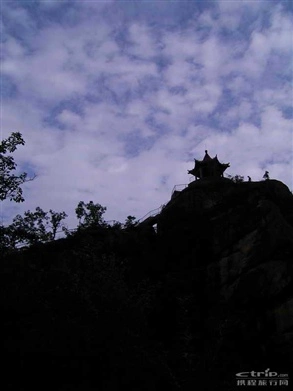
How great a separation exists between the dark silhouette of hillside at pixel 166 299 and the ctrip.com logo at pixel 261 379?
79 cm

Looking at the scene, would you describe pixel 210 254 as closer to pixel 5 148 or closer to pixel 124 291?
pixel 124 291

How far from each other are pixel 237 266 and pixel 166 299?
19.8 feet

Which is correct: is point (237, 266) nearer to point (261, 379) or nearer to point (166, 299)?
point (166, 299)

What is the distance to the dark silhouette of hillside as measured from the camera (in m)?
9.37

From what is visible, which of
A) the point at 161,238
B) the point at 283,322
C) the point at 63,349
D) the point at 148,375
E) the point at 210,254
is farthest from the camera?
the point at 161,238

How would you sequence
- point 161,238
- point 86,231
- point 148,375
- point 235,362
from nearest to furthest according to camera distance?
1. point 148,375
2. point 235,362
3. point 161,238
4. point 86,231

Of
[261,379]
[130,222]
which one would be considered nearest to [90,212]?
[130,222]

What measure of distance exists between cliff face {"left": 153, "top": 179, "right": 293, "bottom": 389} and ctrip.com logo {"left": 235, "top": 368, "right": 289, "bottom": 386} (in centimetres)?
90

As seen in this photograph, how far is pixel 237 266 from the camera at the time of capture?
29.8 metres

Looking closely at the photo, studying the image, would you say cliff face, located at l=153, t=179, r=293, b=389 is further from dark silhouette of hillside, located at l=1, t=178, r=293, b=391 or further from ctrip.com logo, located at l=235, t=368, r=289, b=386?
ctrip.com logo, located at l=235, t=368, r=289, b=386

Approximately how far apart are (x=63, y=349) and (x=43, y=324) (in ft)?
2.69

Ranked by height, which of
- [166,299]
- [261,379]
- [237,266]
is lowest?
[261,379]

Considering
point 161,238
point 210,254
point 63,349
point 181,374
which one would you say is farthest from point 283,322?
point 63,349

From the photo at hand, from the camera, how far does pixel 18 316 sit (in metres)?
9.71
